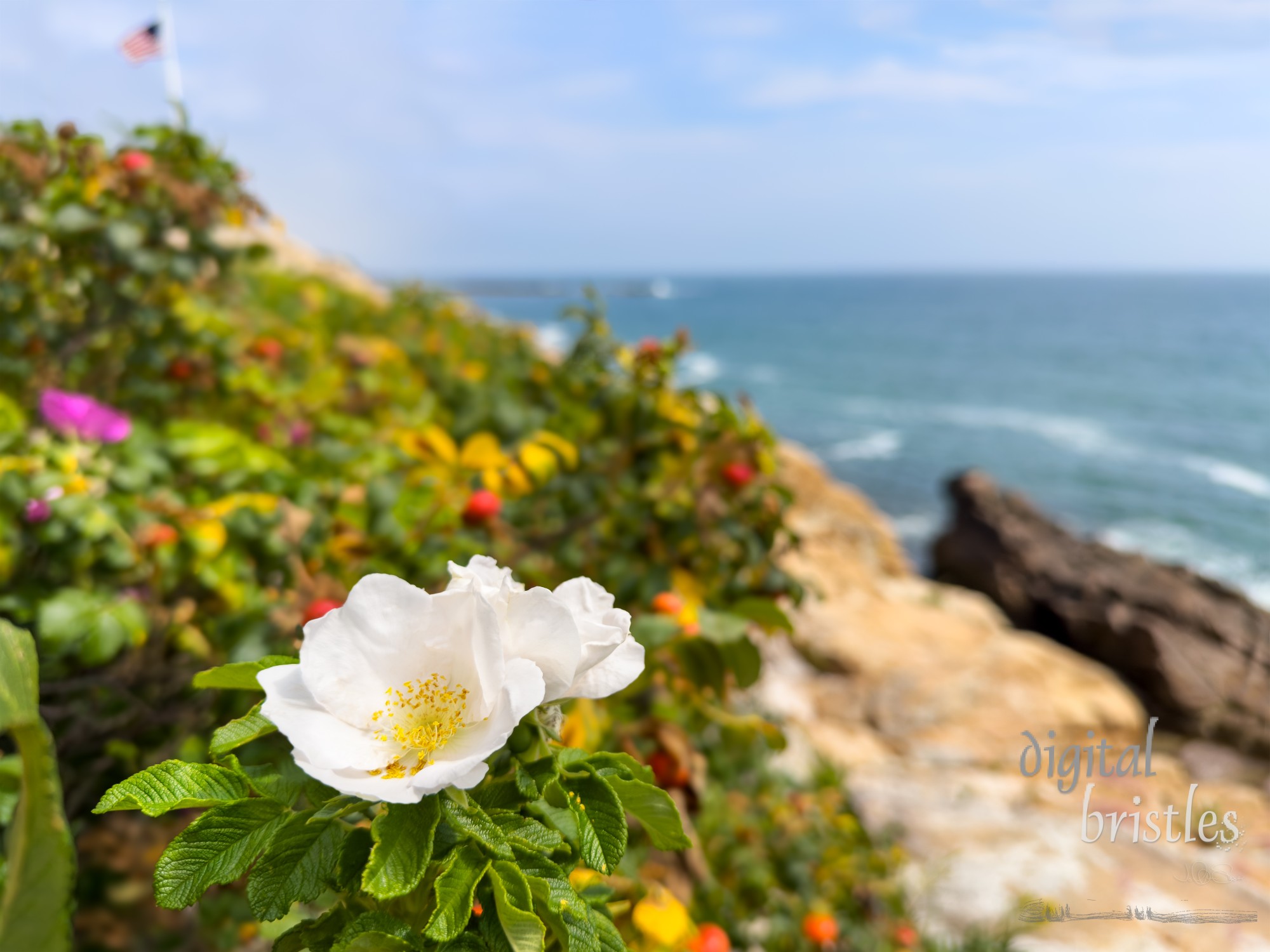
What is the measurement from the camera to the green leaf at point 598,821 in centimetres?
64

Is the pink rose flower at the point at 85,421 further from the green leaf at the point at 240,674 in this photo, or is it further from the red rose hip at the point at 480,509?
the green leaf at the point at 240,674

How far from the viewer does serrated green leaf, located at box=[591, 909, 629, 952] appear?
0.67m

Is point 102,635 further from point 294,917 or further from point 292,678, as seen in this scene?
point 292,678

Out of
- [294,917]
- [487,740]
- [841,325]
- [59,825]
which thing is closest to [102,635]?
[294,917]

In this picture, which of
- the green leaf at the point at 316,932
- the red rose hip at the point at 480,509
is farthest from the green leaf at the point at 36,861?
the red rose hip at the point at 480,509

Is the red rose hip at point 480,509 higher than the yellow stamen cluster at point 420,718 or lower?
lower

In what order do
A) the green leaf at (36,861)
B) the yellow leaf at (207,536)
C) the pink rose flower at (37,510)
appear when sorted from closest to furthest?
the green leaf at (36,861) → the pink rose flower at (37,510) → the yellow leaf at (207,536)

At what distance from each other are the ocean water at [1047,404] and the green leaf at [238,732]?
1.66 metres

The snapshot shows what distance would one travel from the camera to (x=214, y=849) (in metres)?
0.60

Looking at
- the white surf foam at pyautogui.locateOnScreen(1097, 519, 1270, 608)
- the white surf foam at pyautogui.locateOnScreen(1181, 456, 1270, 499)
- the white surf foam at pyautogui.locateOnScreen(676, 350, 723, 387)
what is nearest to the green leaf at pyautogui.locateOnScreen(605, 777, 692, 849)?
the white surf foam at pyautogui.locateOnScreen(1097, 519, 1270, 608)

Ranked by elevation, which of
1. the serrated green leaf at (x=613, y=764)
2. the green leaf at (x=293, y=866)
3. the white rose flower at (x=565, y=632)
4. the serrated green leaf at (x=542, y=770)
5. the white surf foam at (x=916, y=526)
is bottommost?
the white surf foam at (x=916, y=526)

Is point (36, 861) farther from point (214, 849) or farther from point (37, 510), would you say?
point (37, 510)

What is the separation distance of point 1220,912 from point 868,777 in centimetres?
132

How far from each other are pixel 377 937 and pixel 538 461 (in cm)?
144
